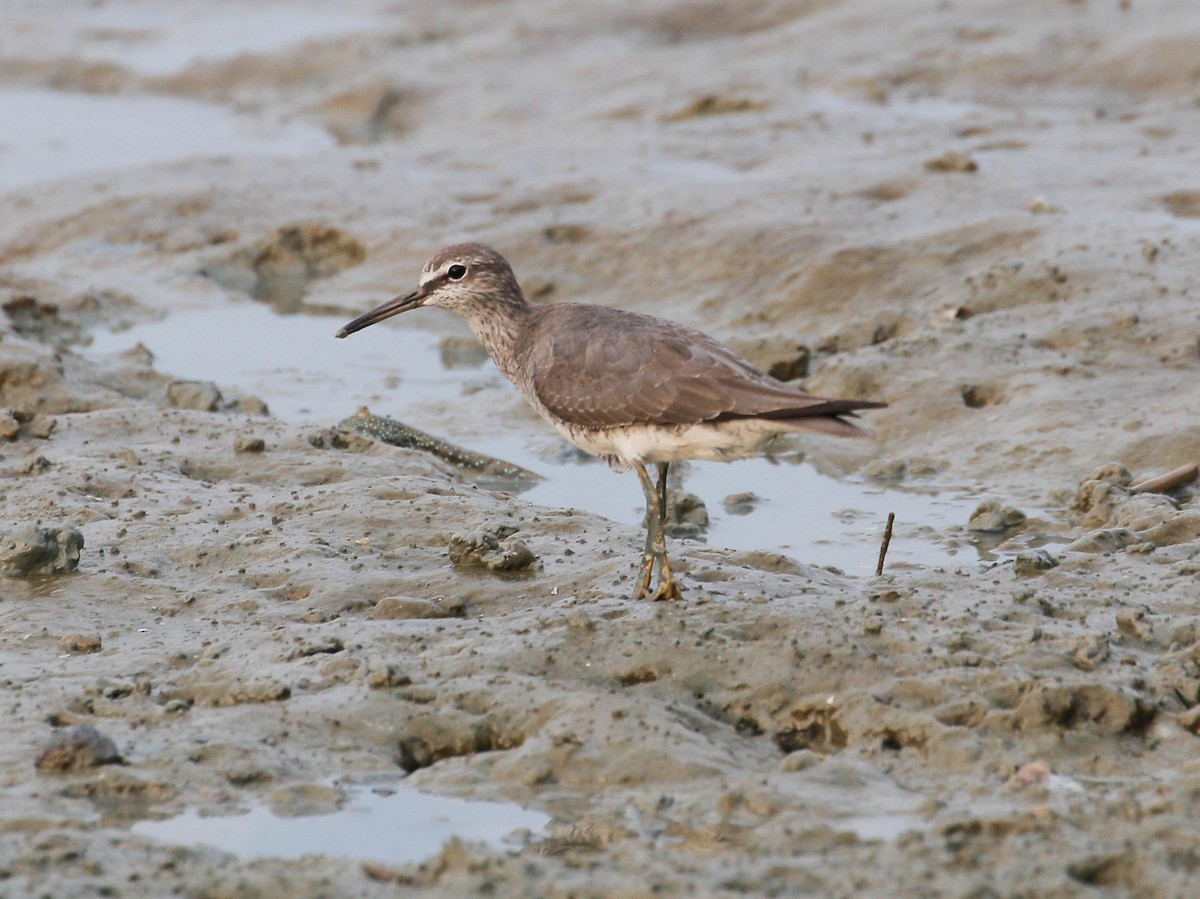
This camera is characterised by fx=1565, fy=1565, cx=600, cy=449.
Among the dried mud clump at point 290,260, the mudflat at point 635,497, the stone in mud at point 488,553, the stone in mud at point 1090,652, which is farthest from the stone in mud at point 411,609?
the dried mud clump at point 290,260

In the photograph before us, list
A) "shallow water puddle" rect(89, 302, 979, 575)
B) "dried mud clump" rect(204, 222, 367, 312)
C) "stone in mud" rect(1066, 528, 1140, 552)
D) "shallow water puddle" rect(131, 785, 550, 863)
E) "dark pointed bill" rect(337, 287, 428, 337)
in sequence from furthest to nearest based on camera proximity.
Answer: "dried mud clump" rect(204, 222, 367, 312) < "dark pointed bill" rect(337, 287, 428, 337) < "shallow water puddle" rect(89, 302, 979, 575) < "stone in mud" rect(1066, 528, 1140, 552) < "shallow water puddle" rect(131, 785, 550, 863)

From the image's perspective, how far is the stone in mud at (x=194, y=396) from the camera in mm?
10195

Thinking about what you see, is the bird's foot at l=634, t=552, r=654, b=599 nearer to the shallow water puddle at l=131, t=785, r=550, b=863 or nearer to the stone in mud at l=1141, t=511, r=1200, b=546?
the shallow water puddle at l=131, t=785, r=550, b=863

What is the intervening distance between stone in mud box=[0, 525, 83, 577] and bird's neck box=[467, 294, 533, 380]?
2251 mm

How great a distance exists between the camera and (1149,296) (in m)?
10.2

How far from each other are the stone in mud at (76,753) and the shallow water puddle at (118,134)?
11.9m

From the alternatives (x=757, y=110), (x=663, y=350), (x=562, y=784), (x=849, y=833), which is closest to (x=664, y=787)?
(x=562, y=784)

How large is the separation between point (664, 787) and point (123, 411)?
222 inches

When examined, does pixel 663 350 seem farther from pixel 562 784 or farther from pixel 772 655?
pixel 562 784

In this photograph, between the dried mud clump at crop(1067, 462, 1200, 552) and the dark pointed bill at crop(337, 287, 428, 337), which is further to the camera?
the dark pointed bill at crop(337, 287, 428, 337)

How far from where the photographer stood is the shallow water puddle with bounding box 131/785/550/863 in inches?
197

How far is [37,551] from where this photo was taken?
23.2 feet

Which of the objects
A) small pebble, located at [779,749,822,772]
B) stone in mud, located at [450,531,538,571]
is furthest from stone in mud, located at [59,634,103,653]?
small pebble, located at [779,749,822,772]

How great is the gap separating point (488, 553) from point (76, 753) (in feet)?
7.35
